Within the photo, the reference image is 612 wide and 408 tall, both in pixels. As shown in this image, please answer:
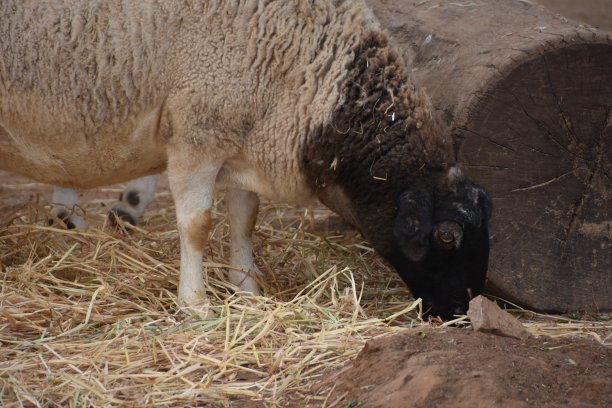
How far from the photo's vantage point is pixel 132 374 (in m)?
4.75

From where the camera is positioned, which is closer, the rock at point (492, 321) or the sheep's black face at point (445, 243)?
the rock at point (492, 321)

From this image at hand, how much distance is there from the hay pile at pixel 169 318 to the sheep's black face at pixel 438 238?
173 mm

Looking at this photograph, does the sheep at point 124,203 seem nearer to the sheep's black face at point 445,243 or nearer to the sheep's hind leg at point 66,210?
the sheep's hind leg at point 66,210

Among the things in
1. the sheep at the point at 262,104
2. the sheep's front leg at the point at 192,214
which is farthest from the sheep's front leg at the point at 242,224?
the sheep at the point at 262,104

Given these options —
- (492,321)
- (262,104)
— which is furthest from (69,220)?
(492,321)

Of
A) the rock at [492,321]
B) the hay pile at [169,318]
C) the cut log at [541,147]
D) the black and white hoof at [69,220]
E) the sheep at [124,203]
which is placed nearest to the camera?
the hay pile at [169,318]

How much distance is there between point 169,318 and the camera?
5.50m

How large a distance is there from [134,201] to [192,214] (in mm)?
1867

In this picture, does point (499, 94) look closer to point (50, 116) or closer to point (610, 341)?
point (610, 341)

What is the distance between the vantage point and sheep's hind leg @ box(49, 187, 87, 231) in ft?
23.5

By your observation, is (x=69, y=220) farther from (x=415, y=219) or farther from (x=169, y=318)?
(x=415, y=219)

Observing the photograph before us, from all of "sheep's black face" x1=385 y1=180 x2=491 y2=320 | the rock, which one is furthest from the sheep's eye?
the rock

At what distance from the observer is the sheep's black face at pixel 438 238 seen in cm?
554

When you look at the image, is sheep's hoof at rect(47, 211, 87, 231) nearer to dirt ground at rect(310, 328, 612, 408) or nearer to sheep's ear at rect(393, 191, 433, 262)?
sheep's ear at rect(393, 191, 433, 262)
